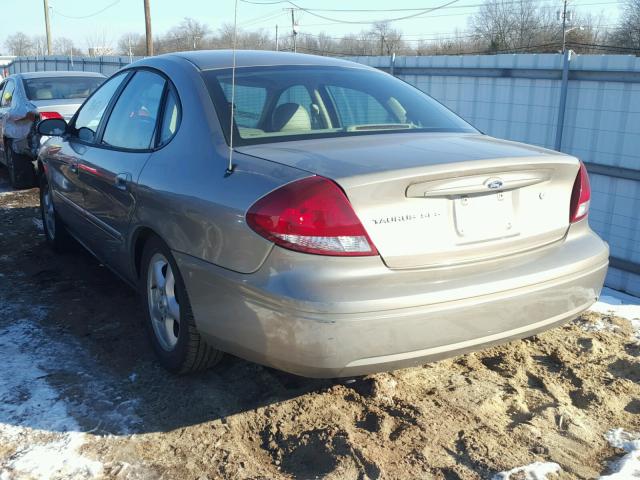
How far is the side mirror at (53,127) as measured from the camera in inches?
194

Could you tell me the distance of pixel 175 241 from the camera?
10.1 feet

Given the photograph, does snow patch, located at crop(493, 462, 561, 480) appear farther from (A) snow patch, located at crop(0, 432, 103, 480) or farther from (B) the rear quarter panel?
(A) snow patch, located at crop(0, 432, 103, 480)

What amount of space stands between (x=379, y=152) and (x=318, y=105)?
2.78 ft

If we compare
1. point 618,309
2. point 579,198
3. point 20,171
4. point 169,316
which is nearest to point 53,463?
point 169,316

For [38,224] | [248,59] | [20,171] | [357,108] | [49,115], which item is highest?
[248,59]

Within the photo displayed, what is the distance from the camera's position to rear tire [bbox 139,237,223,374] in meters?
3.16

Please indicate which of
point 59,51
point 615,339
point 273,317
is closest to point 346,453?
point 273,317

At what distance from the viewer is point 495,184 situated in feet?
8.95

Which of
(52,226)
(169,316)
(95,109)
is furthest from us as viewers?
(52,226)

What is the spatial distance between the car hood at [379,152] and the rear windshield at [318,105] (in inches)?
5.7

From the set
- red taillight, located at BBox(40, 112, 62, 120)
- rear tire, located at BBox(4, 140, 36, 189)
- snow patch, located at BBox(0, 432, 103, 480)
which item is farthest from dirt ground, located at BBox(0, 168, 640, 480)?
rear tire, located at BBox(4, 140, 36, 189)

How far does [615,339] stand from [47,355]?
3366mm

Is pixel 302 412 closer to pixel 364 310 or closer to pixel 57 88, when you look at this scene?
pixel 364 310

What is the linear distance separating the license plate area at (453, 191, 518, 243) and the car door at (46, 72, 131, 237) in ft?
8.67
